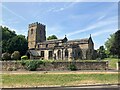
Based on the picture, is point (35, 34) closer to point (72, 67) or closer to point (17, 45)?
point (17, 45)

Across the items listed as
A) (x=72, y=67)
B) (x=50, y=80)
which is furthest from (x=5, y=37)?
(x=50, y=80)

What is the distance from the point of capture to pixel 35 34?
76750 millimetres

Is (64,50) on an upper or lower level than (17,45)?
lower

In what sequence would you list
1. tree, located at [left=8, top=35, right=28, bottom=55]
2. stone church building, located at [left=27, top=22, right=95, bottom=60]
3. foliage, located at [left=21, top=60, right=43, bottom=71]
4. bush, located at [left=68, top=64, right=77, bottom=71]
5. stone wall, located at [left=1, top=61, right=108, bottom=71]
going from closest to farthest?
foliage, located at [left=21, top=60, right=43, bottom=71]
bush, located at [left=68, top=64, right=77, bottom=71]
stone wall, located at [left=1, top=61, right=108, bottom=71]
stone church building, located at [left=27, top=22, right=95, bottom=60]
tree, located at [left=8, top=35, right=28, bottom=55]

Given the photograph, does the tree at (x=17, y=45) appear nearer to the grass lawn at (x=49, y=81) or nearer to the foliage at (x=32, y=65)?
the foliage at (x=32, y=65)

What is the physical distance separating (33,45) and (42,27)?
8.15m

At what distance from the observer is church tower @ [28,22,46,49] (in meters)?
76.6

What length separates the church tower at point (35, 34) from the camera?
251ft

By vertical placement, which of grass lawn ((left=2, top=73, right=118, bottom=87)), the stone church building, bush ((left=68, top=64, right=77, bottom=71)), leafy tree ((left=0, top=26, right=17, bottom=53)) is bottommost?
grass lawn ((left=2, top=73, right=118, bottom=87))

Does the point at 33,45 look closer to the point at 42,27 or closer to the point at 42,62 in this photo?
the point at 42,27

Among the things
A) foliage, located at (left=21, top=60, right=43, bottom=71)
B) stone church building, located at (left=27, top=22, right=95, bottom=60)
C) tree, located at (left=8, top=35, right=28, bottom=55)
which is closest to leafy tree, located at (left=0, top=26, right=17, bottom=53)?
tree, located at (left=8, top=35, right=28, bottom=55)

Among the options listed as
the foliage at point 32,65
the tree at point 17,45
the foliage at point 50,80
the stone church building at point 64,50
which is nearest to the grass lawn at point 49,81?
the foliage at point 50,80

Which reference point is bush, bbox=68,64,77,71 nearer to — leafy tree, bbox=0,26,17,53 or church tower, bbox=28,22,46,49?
leafy tree, bbox=0,26,17,53

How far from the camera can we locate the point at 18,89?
12641mm
